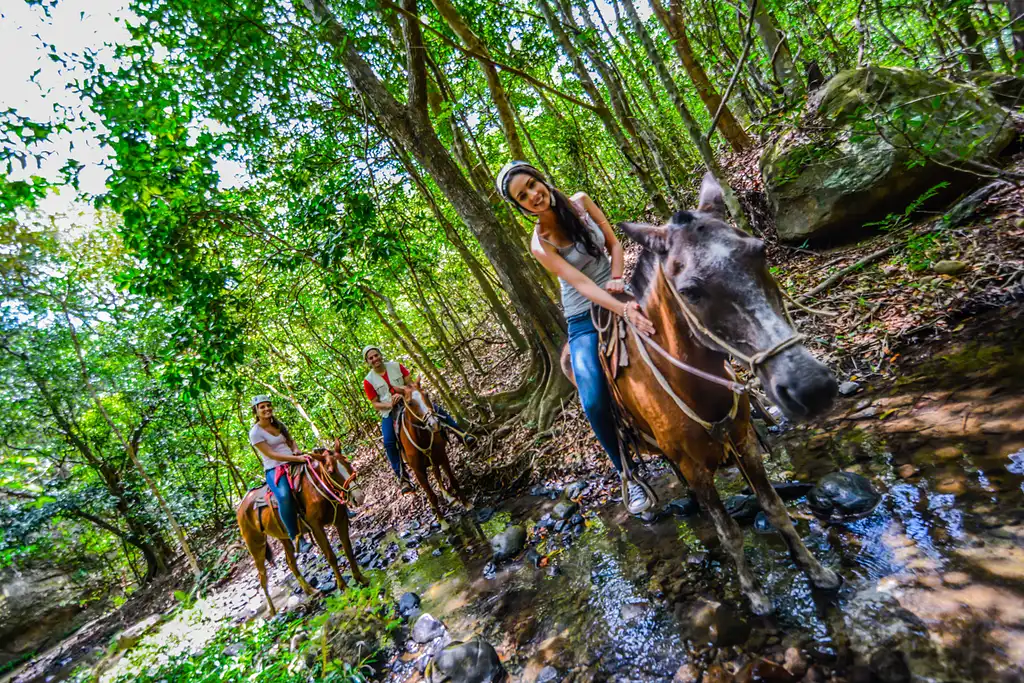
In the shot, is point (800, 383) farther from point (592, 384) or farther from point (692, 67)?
point (692, 67)

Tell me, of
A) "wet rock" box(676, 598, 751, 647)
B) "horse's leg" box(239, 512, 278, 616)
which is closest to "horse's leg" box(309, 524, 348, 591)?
"horse's leg" box(239, 512, 278, 616)

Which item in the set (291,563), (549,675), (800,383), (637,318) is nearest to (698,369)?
Result: (637,318)

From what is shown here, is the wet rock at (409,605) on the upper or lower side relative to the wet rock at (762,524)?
upper

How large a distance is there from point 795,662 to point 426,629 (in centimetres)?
329

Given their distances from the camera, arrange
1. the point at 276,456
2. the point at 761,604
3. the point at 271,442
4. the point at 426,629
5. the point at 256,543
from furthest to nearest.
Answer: the point at 256,543 < the point at 271,442 < the point at 276,456 < the point at 426,629 < the point at 761,604

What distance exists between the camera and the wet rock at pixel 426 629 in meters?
4.25

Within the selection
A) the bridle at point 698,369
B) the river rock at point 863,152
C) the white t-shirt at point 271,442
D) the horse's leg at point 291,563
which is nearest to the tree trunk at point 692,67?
the river rock at point 863,152

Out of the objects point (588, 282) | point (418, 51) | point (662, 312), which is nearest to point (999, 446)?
point (662, 312)

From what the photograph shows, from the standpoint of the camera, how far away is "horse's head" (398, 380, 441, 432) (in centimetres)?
708

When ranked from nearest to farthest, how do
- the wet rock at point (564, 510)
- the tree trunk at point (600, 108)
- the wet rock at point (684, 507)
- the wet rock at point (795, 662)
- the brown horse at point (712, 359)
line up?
the brown horse at point (712, 359) < the wet rock at point (795, 662) < the wet rock at point (684, 507) < the wet rock at point (564, 510) < the tree trunk at point (600, 108)

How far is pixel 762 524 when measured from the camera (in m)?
3.48

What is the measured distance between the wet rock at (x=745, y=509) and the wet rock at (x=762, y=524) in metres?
0.04

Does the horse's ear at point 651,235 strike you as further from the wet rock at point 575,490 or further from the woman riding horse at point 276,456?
the woman riding horse at point 276,456

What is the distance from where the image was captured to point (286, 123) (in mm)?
8141
